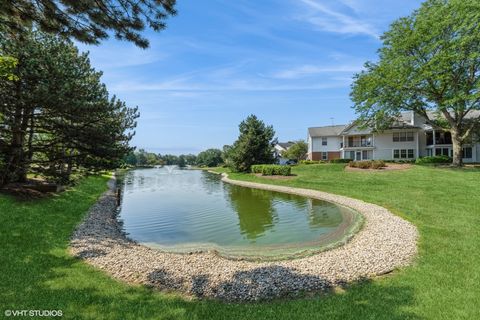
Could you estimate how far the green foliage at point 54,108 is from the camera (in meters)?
10.6

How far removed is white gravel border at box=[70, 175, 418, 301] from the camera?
6.28 m

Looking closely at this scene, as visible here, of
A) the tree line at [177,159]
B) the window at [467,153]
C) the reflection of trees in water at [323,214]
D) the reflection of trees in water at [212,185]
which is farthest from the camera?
the tree line at [177,159]

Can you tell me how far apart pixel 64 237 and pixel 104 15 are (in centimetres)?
767

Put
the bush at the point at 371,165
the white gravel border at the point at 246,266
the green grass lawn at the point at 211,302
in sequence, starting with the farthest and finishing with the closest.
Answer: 1. the bush at the point at 371,165
2. the white gravel border at the point at 246,266
3. the green grass lawn at the point at 211,302

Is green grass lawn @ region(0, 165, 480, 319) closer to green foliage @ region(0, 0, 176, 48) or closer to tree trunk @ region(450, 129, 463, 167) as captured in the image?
green foliage @ region(0, 0, 176, 48)

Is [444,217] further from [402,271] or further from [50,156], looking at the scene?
[50,156]

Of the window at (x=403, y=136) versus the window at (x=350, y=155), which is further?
the window at (x=350, y=155)

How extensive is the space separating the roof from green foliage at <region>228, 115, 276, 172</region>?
8997mm

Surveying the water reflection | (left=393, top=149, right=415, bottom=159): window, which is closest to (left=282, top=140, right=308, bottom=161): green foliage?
(left=393, top=149, right=415, bottom=159): window

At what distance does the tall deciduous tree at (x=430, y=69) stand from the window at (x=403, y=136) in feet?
31.1

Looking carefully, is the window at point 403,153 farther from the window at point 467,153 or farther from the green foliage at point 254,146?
the green foliage at point 254,146

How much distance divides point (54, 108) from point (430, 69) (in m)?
30.3

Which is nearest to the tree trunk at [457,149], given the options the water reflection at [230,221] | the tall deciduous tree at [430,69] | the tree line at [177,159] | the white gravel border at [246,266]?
the tall deciduous tree at [430,69]

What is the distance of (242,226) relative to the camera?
1398cm
